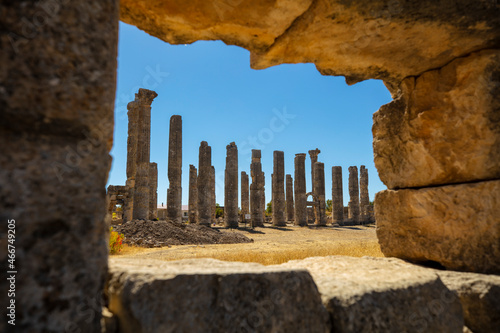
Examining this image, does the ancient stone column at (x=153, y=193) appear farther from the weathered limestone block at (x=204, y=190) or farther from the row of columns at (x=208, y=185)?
the weathered limestone block at (x=204, y=190)

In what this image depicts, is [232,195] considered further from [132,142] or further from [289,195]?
[289,195]

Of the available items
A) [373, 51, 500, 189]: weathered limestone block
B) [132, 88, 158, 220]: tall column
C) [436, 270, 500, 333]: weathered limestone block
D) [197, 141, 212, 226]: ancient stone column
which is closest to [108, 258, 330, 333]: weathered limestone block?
[436, 270, 500, 333]: weathered limestone block

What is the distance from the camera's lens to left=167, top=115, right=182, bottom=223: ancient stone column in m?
22.3

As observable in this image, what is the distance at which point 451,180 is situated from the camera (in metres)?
2.92

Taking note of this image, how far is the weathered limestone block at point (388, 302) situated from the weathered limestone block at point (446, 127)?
1139 millimetres

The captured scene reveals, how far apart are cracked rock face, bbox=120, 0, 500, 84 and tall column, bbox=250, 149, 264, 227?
24.9m

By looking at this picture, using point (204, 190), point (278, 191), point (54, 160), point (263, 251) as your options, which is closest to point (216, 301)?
point (54, 160)

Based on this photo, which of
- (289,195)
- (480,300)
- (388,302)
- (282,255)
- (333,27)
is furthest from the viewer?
(289,195)

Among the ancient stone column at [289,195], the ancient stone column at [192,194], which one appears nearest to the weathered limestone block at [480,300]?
the ancient stone column at [192,194]

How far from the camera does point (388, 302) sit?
1800 millimetres

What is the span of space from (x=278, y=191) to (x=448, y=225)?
26.0m

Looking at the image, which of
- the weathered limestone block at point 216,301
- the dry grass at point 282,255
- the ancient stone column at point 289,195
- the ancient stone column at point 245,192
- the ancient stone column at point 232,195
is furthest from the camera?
the ancient stone column at point 245,192

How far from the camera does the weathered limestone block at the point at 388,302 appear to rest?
1.69 metres

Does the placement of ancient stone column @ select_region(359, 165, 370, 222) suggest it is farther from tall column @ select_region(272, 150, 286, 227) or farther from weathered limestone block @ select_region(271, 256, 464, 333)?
weathered limestone block @ select_region(271, 256, 464, 333)
